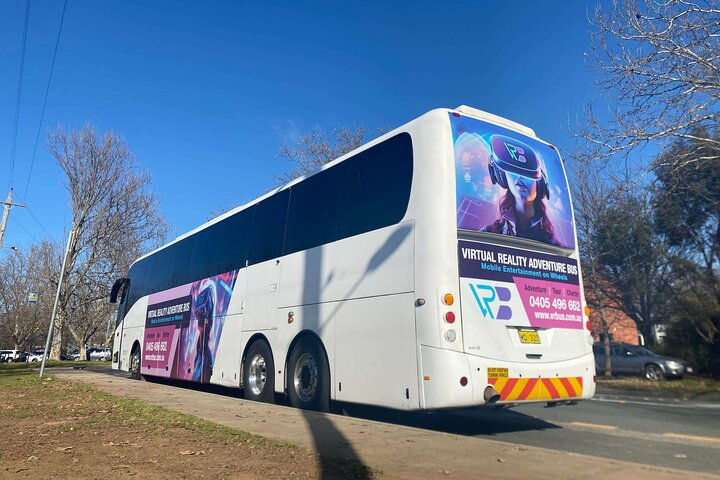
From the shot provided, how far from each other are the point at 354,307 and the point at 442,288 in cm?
159

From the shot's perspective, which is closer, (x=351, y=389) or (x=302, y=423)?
(x=302, y=423)

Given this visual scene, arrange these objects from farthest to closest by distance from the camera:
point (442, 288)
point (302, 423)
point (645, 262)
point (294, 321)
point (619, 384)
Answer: point (645, 262)
point (619, 384)
point (294, 321)
point (302, 423)
point (442, 288)

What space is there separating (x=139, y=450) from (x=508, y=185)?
17.4 ft

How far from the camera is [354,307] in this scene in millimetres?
7047

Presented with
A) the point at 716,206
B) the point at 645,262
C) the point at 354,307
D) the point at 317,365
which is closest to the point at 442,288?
the point at 354,307

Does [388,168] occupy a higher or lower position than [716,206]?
lower

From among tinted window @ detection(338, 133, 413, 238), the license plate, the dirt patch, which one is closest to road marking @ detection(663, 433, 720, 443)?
the license plate

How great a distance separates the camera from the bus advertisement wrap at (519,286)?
6.16 metres

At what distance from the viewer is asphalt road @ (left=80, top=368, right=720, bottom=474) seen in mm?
5590

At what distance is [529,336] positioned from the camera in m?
6.47

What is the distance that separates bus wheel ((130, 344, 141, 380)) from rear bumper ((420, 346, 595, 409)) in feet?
42.4

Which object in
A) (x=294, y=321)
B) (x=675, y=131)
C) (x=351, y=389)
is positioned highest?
(x=675, y=131)

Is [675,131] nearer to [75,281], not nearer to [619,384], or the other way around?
[619,384]

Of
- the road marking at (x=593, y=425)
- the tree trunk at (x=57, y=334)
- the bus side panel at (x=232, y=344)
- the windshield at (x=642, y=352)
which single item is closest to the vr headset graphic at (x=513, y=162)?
the road marking at (x=593, y=425)
